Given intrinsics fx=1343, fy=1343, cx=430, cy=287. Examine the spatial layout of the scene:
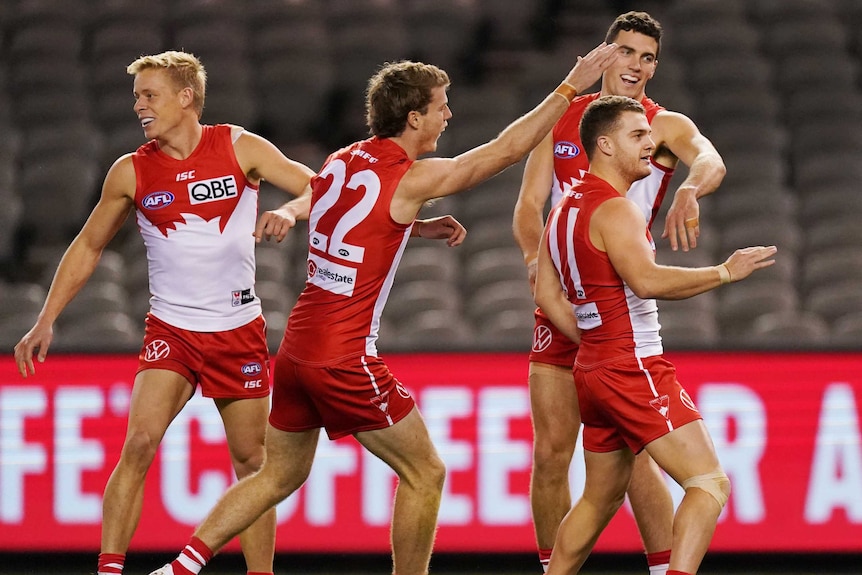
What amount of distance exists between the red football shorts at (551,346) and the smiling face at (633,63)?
40.3 inches

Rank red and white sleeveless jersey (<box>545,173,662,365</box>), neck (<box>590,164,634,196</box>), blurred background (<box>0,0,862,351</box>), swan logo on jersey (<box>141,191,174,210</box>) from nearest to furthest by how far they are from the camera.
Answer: red and white sleeveless jersey (<box>545,173,662,365</box>) → neck (<box>590,164,634,196</box>) → swan logo on jersey (<box>141,191,174,210</box>) → blurred background (<box>0,0,862,351</box>)

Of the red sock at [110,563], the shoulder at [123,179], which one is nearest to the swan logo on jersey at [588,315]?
the shoulder at [123,179]

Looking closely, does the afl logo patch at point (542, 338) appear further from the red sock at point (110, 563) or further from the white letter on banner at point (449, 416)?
the red sock at point (110, 563)

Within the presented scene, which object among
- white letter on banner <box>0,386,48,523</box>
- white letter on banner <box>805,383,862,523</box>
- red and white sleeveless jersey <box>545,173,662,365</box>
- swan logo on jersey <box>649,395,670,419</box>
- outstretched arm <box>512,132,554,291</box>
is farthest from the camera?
white letter on banner <box>0,386,48,523</box>

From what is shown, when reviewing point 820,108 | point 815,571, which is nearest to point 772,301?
point 815,571

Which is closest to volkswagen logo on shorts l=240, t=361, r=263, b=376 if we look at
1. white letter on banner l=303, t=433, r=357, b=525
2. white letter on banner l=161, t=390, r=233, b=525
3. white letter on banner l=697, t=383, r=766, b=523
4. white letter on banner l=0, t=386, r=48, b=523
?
white letter on banner l=303, t=433, r=357, b=525

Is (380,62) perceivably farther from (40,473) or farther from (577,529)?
(577,529)

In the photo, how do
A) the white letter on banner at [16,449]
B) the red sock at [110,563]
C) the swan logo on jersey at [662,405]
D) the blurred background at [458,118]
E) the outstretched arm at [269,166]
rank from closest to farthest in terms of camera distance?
1. the swan logo on jersey at [662,405]
2. the red sock at [110,563]
3. the outstretched arm at [269,166]
4. the white letter on banner at [16,449]
5. the blurred background at [458,118]

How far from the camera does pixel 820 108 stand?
11047mm

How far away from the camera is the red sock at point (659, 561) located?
5504 millimetres

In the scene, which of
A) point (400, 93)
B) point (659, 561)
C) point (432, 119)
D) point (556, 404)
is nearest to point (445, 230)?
point (432, 119)

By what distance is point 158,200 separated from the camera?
18.4ft

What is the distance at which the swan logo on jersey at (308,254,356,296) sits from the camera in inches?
203

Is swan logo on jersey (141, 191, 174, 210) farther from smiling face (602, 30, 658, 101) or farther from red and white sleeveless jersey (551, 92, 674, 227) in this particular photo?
smiling face (602, 30, 658, 101)
